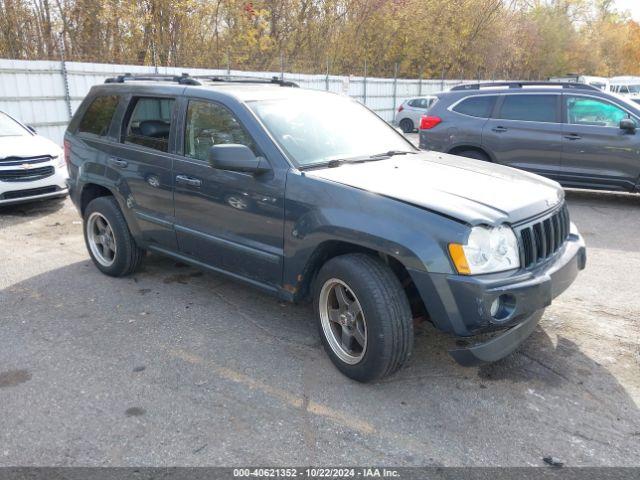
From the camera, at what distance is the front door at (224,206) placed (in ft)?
11.6

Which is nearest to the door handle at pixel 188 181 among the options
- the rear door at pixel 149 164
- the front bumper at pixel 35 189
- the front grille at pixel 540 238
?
the rear door at pixel 149 164

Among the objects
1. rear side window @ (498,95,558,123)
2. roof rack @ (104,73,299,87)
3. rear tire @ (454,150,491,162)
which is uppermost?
roof rack @ (104,73,299,87)

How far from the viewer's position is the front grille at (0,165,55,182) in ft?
23.7

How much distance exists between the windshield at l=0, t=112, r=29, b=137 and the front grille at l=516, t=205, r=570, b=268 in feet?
25.6

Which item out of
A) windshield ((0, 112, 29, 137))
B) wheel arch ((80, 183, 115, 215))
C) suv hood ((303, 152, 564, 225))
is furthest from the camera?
windshield ((0, 112, 29, 137))

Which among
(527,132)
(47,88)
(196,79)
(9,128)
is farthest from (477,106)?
(47,88)

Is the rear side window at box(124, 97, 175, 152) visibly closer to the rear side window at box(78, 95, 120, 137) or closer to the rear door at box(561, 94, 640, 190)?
the rear side window at box(78, 95, 120, 137)

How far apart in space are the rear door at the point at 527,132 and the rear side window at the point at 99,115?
18.8ft

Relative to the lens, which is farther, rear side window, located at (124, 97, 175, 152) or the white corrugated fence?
the white corrugated fence

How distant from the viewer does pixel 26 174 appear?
7406 millimetres

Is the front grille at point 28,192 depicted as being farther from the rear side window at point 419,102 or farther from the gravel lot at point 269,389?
the rear side window at point 419,102

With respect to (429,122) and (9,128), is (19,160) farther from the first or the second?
(429,122)

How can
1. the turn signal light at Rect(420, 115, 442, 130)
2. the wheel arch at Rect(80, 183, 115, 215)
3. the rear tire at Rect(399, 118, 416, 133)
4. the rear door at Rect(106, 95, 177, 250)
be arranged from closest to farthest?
the rear door at Rect(106, 95, 177, 250) < the wheel arch at Rect(80, 183, 115, 215) < the turn signal light at Rect(420, 115, 442, 130) < the rear tire at Rect(399, 118, 416, 133)

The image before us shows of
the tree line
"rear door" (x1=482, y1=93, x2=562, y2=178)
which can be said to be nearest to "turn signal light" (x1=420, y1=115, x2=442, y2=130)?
"rear door" (x1=482, y1=93, x2=562, y2=178)
